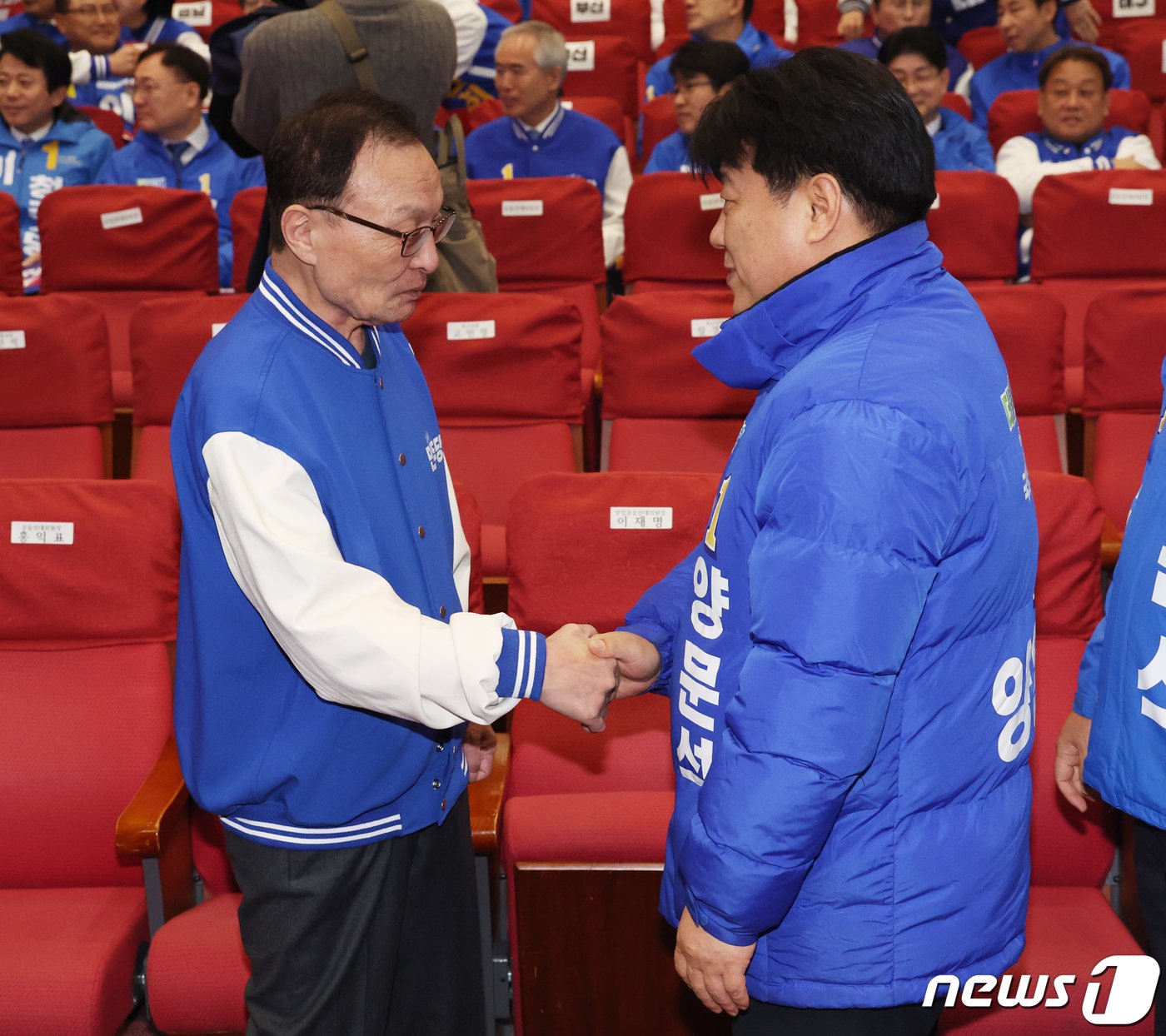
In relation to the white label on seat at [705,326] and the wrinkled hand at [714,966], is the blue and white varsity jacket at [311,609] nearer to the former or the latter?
the wrinkled hand at [714,966]

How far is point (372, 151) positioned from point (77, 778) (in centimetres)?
140

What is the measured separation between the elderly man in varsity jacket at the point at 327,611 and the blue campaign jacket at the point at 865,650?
0.34 metres

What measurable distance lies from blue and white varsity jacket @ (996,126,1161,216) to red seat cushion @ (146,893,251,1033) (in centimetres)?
425

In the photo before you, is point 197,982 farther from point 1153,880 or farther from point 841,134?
point 841,134

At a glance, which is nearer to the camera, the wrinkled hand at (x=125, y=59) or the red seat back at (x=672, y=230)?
the red seat back at (x=672, y=230)

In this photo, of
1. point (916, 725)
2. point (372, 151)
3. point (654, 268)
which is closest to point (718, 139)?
point (372, 151)

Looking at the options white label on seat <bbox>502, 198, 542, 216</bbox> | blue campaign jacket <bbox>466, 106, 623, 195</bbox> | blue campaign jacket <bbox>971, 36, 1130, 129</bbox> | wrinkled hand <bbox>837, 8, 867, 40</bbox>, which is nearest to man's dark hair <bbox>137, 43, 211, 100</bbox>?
blue campaign jacket <bbox>466, 106, 623, 195</bbox>

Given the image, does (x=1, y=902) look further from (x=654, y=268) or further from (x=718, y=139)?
(x=654, y=268)

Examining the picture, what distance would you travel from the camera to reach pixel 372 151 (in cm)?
157

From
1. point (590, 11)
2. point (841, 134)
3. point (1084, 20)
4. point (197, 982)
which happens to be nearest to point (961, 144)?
point (1084, 20)

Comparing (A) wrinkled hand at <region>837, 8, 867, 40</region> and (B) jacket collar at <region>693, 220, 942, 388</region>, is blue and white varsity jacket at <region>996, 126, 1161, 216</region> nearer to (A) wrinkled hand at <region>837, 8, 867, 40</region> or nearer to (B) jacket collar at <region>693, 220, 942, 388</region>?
(A) wrinkled hand at <region>837, 8, 867, 40</region>

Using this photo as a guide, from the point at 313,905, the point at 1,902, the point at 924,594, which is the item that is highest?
the point at 924,594

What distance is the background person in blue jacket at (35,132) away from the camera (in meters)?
5.29

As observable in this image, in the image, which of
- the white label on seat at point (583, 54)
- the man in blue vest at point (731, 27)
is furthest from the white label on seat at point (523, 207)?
the white label on seat at point (583, 54)
